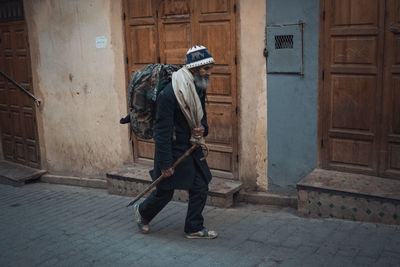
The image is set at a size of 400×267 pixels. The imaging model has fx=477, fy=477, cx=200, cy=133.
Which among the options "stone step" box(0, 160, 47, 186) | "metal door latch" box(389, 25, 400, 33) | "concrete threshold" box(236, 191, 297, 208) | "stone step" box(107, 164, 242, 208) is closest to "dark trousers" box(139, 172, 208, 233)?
"stone step" box(107, 164, 242, 208)

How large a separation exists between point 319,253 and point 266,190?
177 centimetres

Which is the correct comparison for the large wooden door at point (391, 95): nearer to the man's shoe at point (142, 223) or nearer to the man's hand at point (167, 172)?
the man's hand at point (167, 172)

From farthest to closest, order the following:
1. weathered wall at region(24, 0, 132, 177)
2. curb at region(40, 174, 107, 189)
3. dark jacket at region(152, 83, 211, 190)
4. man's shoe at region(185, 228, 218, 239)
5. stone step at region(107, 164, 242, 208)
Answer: curb at region(40, 174, 107, 189) < weathered wall at region(24, 0, 132, 177) < stone step at region(107, 164, 242, 208) < man's shoe at region(185, 228, 218, 239) < dark jacket at region(152, 83, 211, 190)

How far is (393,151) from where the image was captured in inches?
204

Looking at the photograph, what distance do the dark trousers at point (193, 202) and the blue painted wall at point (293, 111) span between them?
147cm

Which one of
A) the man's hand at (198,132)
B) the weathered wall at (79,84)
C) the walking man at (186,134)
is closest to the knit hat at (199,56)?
the walking man at (186,134)

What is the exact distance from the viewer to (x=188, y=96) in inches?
179

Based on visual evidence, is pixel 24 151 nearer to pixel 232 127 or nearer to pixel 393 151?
pixel 232 127

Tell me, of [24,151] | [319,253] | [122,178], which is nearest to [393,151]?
[319,253]

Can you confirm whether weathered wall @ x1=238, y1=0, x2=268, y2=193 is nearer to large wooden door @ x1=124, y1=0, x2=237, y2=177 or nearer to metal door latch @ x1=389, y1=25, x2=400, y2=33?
large wooden door @ x1=124, y1=0, x2=237, y2=177

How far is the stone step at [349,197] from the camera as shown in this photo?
4.84 metres

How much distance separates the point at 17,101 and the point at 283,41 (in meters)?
5.38

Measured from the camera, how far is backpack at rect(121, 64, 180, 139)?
15.3 ft

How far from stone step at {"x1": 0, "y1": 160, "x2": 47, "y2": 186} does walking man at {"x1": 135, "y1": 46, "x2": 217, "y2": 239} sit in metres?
4.11
